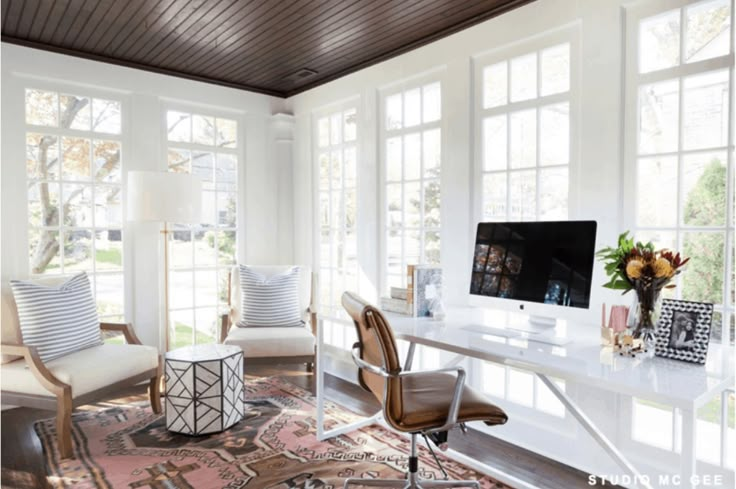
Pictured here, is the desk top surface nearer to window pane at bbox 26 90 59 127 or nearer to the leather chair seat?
the leather chair seat

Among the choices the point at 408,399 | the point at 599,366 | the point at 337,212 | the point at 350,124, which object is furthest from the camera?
the point at 337,212

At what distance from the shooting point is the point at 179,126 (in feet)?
14.0

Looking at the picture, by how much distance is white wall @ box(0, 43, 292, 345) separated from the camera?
347 centimetres

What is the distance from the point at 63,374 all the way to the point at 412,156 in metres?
2.59

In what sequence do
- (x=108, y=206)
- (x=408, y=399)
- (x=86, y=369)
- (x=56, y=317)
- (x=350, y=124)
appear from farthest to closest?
(x=350, y=124)
(x=108, y=206)
(x=56, y=317)
(x=86, y=369)
(x=408, y=399)

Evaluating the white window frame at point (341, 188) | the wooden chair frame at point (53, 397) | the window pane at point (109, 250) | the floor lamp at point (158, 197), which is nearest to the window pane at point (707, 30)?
the white window frame at point (341, 188)

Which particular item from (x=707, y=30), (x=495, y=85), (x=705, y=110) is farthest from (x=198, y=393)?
(x=707, y=30)

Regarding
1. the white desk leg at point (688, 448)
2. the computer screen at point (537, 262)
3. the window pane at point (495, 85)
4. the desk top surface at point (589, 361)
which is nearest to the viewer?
the white desk leg at point (688, 448)

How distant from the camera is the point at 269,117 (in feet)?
15.7

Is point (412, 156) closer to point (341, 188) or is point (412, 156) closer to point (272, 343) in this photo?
point (341, 188)

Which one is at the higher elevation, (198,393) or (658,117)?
(658,117)

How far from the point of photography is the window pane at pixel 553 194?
2.72 meters

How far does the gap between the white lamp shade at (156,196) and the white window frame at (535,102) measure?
2.10 m

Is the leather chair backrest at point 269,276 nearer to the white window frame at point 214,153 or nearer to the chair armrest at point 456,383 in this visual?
the white window frame at point 214,153
